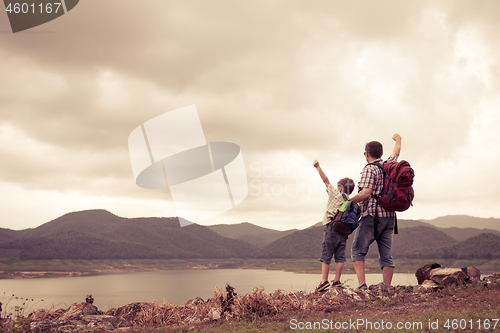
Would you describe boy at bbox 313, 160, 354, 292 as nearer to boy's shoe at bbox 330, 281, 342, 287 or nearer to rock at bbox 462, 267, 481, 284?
boy's shoe at bbox 330, 281, 342, 287

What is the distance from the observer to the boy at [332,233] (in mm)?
7270

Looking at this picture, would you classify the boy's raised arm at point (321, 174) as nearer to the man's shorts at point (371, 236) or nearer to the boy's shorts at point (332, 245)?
the boy's shorts at point (332, 245)

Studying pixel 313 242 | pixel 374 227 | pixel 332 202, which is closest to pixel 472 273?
pixel 374 227

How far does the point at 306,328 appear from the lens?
525cm

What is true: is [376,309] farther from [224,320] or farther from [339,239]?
[224,320]

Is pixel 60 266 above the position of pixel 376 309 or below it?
below

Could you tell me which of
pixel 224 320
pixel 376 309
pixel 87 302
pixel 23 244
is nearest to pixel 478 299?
pixel 376 309

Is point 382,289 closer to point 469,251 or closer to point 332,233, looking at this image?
point 332,233

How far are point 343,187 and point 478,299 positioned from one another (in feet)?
9.87

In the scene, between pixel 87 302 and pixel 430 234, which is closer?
pixel 87 302

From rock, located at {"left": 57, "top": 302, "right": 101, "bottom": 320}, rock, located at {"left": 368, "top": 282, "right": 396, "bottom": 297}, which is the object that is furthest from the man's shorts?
rock, located at {"left": 57, "top": 302, "right": 101, "bottom": 320}

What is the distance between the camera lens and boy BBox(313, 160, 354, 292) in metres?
7.27

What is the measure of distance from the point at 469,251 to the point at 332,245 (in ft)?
391

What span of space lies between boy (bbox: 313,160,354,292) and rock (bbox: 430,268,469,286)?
2.52 m
